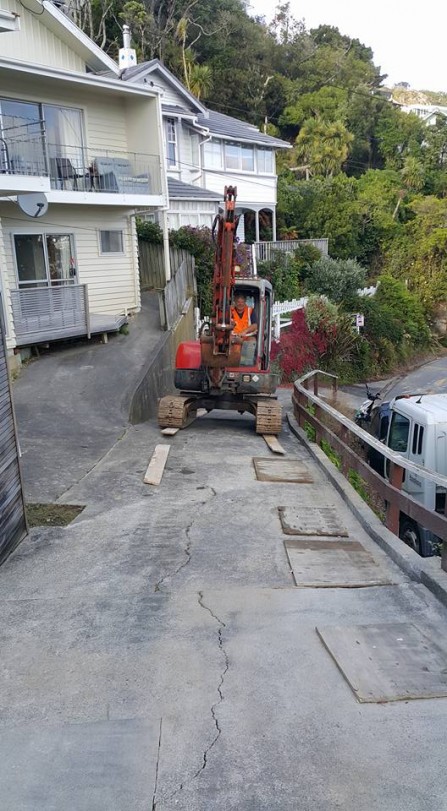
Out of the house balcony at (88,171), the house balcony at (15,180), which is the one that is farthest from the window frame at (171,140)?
the house balcony at (15,180)

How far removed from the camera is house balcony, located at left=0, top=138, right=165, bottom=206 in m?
15.8

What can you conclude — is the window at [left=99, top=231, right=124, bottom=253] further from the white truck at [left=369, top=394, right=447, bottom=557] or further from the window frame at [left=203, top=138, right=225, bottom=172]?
the window frame at [left=203, top=138, right=225, bottom=172]

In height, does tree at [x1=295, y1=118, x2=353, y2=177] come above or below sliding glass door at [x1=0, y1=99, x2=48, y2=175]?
above

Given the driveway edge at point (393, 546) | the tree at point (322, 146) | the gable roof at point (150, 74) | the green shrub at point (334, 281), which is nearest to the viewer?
the driveway edge at point (393, 546)

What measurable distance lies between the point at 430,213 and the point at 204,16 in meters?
21.6

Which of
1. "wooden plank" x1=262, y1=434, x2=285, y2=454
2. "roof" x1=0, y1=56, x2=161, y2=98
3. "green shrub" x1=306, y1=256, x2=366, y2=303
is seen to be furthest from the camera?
"green shrub" x1=306, y1=256, x2=366, y2=303

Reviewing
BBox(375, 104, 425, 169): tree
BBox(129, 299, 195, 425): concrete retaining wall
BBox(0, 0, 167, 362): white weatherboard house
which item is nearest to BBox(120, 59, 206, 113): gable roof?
BBox(0, 0, 167, 362): white weatherboard house

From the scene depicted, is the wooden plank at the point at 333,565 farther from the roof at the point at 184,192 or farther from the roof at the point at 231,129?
the roof at the point at 231,129

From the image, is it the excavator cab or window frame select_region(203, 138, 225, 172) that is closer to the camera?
the excavator cab

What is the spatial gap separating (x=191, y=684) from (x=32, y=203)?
12431 mm

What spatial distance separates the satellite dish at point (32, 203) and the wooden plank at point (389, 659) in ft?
39.8

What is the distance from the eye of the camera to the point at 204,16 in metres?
47.6

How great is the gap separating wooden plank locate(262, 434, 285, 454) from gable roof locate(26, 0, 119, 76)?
11.9 metres

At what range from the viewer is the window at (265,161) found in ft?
116
